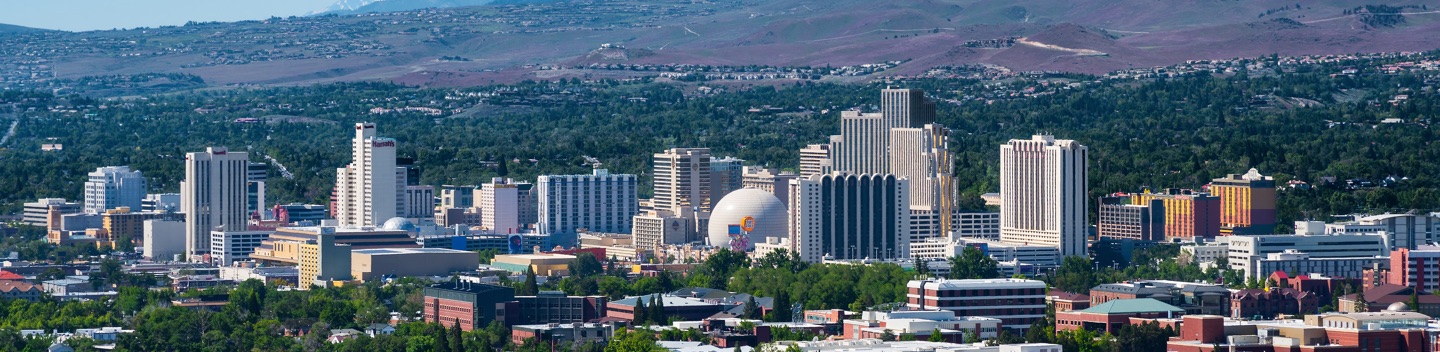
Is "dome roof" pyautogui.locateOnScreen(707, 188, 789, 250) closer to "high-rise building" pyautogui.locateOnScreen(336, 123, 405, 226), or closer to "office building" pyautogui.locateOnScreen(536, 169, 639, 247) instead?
"office building" pyautogui.locateOnScreen(536, 169, 639, 247)

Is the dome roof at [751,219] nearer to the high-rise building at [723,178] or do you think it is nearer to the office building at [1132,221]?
the high-rise building at [723,178]

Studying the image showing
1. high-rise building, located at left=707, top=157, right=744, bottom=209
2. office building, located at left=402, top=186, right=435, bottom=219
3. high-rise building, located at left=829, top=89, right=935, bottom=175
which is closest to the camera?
high-rise building, located at left=829, top=89, right=935, bottom=175

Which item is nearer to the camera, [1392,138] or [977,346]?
[977,346]

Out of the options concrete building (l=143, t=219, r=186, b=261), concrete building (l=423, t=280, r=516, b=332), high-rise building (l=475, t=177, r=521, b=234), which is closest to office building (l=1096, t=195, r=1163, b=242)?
high-rise building (l=475, t=177, r=521, b=234)

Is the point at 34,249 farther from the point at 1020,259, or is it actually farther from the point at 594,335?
the point at 594,335

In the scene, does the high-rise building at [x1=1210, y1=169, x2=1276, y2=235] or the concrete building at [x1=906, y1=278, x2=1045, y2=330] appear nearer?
the concrete building at [x1=906, y1=278, x2=1045, y2=330]

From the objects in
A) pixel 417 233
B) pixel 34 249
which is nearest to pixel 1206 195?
pixel 417 233
